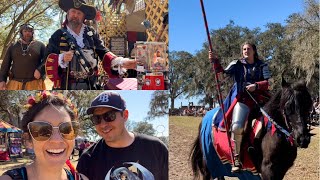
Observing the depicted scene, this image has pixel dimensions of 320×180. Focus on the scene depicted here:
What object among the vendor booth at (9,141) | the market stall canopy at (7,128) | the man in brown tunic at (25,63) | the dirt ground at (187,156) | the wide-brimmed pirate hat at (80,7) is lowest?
the dirt ground at (187,156)

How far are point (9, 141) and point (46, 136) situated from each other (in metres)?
0.47

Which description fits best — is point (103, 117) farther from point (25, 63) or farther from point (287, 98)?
point (287, 98)

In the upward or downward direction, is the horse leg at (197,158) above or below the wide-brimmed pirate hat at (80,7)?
below

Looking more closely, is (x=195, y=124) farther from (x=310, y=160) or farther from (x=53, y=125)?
(x=53, y=125)

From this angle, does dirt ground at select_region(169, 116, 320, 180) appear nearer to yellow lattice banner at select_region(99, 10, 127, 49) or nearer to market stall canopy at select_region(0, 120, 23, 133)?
yellow lattice banner at select_region(99, 10, 127, 49)

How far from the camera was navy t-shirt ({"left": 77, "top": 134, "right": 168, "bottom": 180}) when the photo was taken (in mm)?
3668

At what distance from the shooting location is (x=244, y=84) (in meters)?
4.50

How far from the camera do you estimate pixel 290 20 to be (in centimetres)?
657

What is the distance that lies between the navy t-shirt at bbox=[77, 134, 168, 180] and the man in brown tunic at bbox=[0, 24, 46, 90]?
66cm

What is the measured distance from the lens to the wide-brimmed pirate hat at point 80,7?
373 cm

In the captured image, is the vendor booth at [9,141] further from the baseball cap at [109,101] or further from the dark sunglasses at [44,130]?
the baseball cap at [109,101]

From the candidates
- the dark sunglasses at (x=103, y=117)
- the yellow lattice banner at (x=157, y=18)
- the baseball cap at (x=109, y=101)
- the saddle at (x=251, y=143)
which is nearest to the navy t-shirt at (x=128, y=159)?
the dark sunglasses at (x=103, y=117)

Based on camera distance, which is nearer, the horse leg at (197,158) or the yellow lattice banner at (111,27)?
the yellow lattice banner at (111,27)

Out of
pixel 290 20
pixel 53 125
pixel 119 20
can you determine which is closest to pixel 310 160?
pixel 290 20
